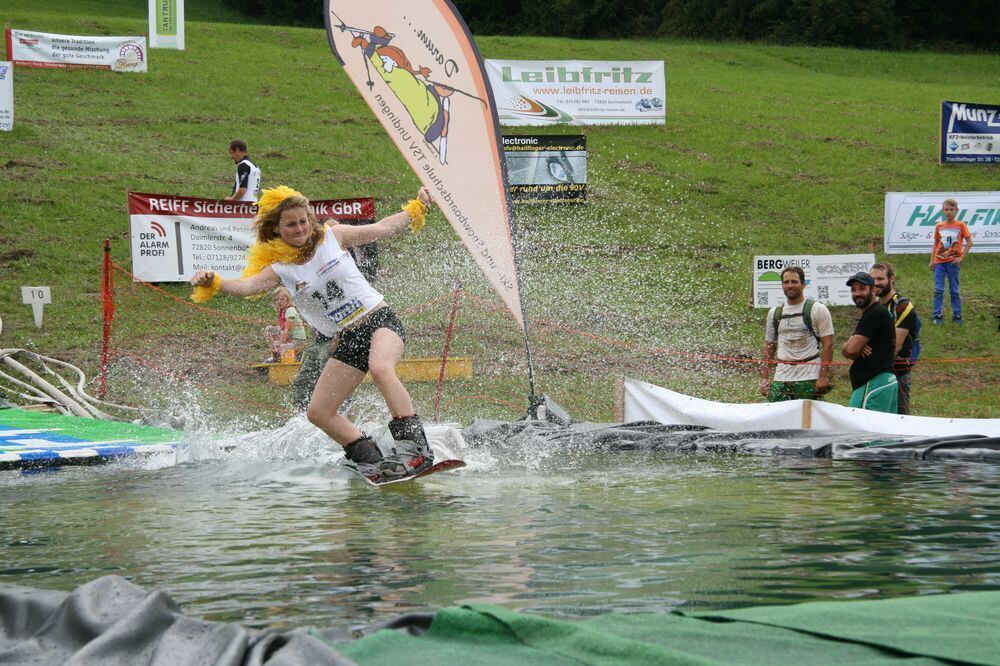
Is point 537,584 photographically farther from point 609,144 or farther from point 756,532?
point 609,144

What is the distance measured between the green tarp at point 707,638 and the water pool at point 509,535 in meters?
0.42

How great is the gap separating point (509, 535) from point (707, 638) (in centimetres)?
200

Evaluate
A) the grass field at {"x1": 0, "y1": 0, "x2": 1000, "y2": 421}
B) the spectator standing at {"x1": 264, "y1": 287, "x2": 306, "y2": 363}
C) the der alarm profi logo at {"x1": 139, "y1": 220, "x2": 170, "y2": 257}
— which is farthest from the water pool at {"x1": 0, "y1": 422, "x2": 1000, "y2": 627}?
the der alarm profi logo at {"x1": 139, "y1": 220, "x2": 170, "y2": 257}

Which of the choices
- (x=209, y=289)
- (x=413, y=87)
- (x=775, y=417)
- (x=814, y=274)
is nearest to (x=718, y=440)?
(x=775, y=417)

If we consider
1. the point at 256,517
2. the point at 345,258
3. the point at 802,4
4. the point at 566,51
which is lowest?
the point at 256,517

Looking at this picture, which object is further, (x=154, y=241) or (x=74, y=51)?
(x=74, y=51)

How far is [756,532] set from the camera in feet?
16.3

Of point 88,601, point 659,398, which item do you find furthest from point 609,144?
point 88,601

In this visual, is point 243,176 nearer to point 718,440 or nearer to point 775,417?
point 775,417

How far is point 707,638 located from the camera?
304 centimetres

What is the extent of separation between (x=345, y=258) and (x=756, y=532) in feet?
10.8

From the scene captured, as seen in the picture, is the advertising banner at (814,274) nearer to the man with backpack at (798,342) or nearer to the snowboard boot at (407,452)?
the man with backpack at (798,342)

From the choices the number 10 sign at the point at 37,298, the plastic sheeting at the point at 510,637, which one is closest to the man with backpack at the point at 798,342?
the plastic sheeting at the point at 510,637

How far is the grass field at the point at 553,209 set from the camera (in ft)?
47.4
